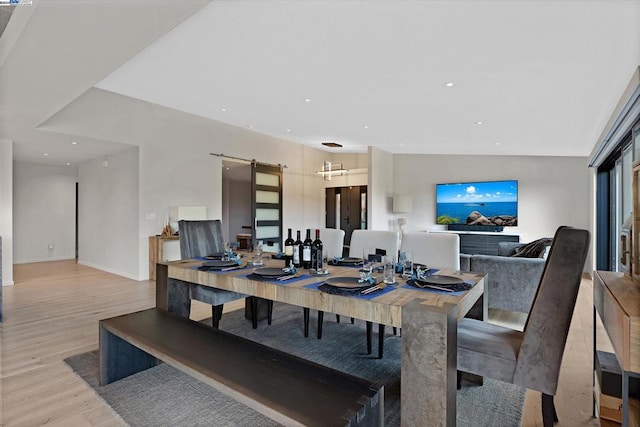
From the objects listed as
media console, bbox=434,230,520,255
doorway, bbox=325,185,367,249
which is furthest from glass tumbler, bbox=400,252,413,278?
doorway, bbox=325,185,367,249

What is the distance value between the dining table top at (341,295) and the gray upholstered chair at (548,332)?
0.29 meters

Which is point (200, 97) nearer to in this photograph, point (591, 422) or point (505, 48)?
point (505, 48)

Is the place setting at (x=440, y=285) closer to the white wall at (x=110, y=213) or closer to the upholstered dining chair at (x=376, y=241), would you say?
the upholstered dining chair at (x=376, y=241)

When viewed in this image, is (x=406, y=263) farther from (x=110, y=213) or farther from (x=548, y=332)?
(x=110, y=213)

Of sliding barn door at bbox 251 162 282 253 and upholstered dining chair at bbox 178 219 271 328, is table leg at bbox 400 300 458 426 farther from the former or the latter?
sliding barn door at bbox 251 162 282 253

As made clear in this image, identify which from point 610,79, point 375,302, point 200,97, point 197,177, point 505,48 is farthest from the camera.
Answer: point 197,177

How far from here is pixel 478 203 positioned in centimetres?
725

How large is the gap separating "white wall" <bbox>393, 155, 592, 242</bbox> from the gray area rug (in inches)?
214

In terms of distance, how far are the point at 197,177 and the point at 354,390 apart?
18.7ft

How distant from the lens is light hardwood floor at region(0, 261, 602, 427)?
74.3 inches

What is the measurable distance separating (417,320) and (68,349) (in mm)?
2967

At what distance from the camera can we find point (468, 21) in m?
2.25

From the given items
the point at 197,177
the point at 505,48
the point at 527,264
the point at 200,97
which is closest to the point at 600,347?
the point at 527,264

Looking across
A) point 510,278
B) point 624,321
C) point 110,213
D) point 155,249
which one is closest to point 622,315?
point 624,321
